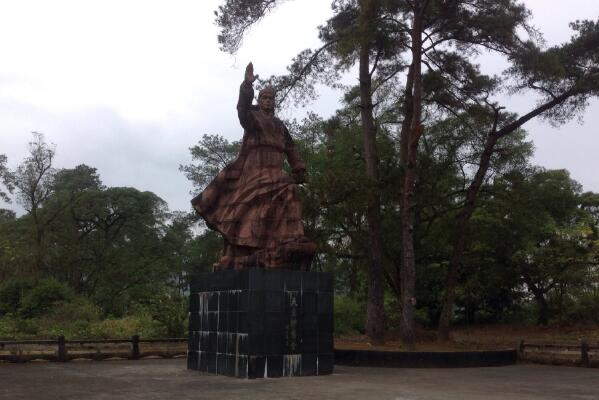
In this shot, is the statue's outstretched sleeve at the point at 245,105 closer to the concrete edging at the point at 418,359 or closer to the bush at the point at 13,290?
the concrete edging at the point at 418,359

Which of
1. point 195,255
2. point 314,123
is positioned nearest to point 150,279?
point 195,255

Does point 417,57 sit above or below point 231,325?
above

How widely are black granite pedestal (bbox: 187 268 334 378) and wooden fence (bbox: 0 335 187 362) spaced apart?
399cm

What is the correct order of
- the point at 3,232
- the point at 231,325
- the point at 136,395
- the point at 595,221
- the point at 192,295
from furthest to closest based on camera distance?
the point at 3,232 → the point at 595,221 → the point at 192,295 → the point at 231,325 → the point at 136,395

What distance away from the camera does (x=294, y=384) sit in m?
9.16

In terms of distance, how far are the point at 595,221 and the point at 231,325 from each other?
21163 mm

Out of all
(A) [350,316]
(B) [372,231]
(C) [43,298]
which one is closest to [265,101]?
(B) [372,231]

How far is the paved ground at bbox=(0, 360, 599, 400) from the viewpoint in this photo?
26.8 feet

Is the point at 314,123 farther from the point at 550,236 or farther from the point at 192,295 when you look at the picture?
the point at 192,295

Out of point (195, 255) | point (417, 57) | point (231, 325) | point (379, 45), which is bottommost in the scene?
point (231, 325)

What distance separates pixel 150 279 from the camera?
32594 millimetres

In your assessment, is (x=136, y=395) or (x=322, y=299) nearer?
(x=136, y=395)

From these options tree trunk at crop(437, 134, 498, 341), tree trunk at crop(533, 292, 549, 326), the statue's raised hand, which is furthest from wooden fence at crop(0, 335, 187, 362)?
tree trunk at crop(533, 292, 549, 326)

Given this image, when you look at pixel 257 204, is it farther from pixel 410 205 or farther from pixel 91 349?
pixel 91 349
